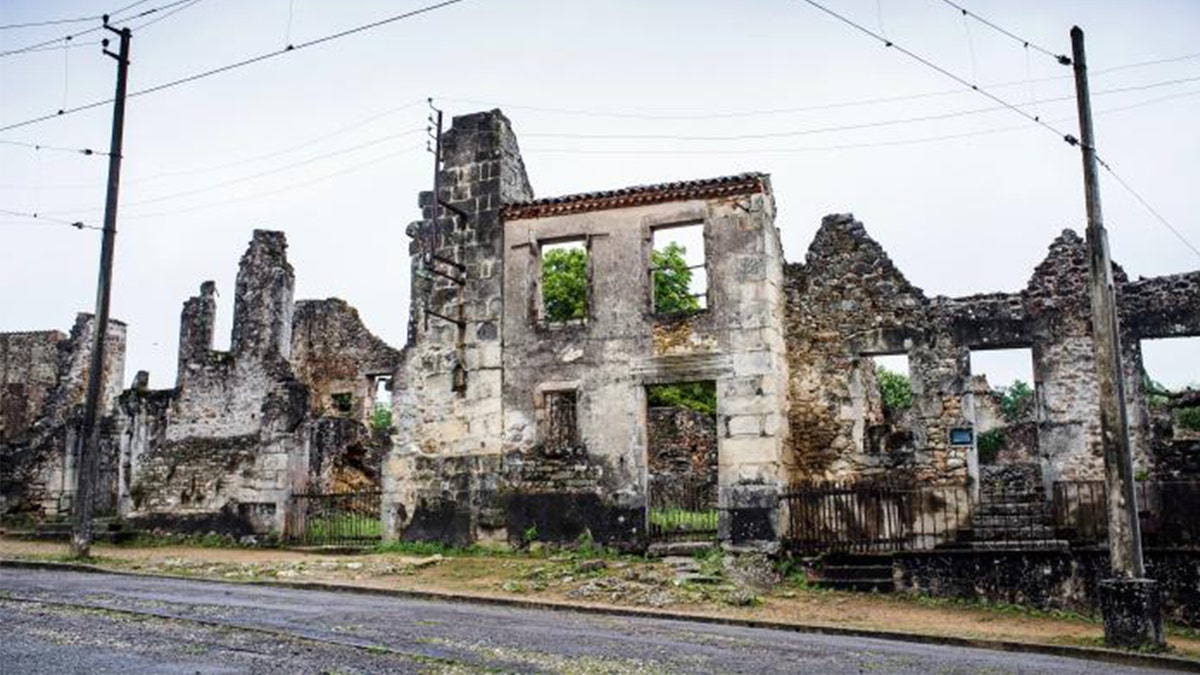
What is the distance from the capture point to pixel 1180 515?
15.6 meters

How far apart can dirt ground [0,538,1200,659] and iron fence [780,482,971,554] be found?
121 cm

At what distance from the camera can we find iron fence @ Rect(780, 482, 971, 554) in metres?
17.8

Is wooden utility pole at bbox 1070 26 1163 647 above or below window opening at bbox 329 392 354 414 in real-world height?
below

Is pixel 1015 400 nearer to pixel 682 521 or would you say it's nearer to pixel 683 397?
pixel 683 397

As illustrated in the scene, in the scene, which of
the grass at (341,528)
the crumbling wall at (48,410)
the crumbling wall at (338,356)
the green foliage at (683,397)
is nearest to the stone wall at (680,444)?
the green foliage at (683,397)

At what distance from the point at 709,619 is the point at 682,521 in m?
8.60

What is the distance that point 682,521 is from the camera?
73.9ft

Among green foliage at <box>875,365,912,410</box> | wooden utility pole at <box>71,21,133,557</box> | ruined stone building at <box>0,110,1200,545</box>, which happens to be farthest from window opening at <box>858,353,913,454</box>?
green foliage at <box>875,365,912,410</box>

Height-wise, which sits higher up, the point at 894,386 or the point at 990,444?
the point at 894,386

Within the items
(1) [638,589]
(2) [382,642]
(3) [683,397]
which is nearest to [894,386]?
(3) [683,397]

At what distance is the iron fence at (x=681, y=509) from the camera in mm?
19594

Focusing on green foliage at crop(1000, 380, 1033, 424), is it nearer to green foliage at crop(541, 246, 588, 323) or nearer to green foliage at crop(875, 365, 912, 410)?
green foliage at crop(875, 365, 912, 410)

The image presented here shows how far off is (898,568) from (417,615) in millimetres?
7767

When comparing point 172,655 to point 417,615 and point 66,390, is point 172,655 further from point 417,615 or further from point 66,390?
point 66,390
